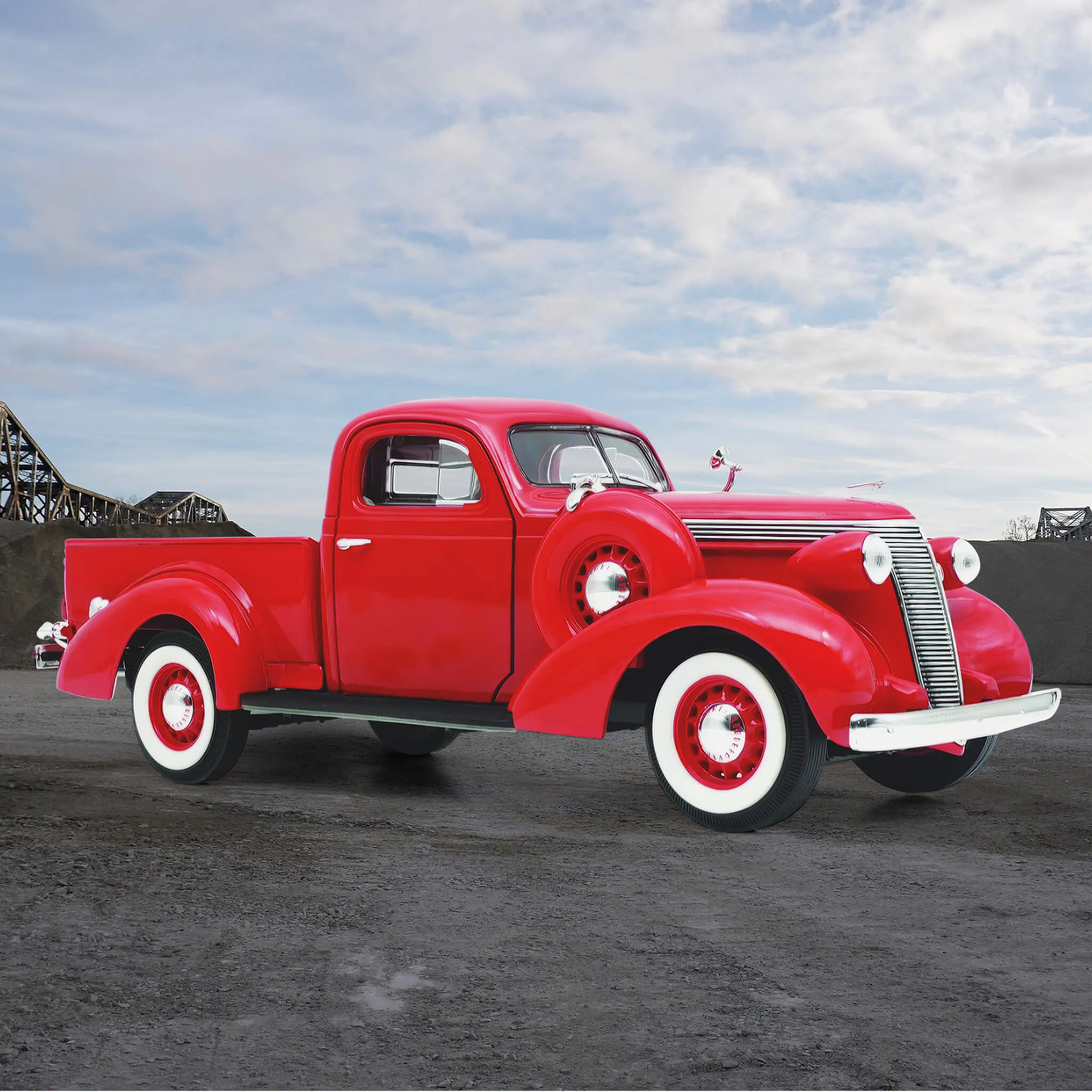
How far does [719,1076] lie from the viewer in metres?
2.73

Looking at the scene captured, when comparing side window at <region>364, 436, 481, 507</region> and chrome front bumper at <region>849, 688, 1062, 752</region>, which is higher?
side window at <region>364, 436, 481, 507</region>

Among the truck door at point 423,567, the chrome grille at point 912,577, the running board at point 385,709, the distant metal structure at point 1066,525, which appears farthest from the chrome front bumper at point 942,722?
the distant metal structure at point 1066,525

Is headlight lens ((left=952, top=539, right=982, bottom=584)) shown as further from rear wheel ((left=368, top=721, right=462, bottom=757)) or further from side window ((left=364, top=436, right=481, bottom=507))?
rear wheel ((left=368, top=721, right=462, bottom=757))

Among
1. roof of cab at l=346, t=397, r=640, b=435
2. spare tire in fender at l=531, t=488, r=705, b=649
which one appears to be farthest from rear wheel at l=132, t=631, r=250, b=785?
spare tire in fender at l=531, t=488, r=705, b=649

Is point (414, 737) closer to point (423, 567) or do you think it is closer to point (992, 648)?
point (423, 567)

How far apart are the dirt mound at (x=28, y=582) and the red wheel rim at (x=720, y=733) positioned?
12.4 meters

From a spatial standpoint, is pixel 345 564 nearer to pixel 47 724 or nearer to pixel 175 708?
pixel 175 708

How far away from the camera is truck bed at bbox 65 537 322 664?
21.4ft

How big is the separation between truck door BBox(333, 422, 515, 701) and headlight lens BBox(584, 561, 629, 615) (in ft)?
1.80

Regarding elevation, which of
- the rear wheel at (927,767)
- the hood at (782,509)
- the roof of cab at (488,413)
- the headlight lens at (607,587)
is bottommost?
the rear wheel at (927,767)

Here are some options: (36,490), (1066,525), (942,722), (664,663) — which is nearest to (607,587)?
(664,663)

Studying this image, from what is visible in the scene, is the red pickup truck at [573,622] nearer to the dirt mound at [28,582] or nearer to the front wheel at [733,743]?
the front wheel at [733,743]

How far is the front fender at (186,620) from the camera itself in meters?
6.57

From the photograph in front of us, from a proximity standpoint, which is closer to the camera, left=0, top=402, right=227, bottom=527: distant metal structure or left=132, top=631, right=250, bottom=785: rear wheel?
left=132, top=631, right=250, bottom=785: rear wheel
